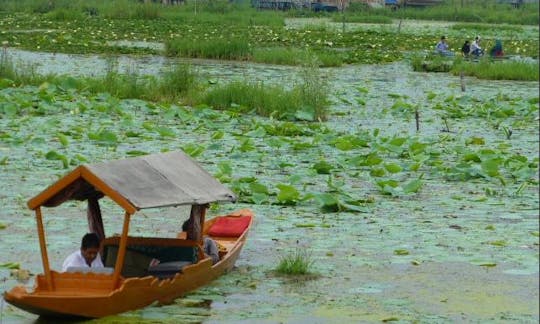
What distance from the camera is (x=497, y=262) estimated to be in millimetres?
8375

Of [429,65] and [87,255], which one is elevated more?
[87,255]

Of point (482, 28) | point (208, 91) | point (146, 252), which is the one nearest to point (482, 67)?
point (208, 91)

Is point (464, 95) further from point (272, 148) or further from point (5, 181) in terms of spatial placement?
point (5, 181)

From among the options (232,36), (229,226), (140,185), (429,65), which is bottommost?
(429,65)

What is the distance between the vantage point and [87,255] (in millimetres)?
7137

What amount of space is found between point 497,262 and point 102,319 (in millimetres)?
3225

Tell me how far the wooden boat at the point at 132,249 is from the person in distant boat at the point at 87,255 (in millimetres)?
147

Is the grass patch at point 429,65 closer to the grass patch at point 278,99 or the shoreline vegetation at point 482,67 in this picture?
the shoreline vegetation at point 482,67

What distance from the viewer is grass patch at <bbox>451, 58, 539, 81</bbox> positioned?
24.9m

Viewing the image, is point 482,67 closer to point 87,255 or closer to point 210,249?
point 210,249

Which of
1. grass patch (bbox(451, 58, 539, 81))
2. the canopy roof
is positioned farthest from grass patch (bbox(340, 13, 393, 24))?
the canopy roof

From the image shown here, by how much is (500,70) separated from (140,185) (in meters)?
19.2

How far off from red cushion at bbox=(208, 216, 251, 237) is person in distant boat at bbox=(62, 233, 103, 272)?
1.94 meters

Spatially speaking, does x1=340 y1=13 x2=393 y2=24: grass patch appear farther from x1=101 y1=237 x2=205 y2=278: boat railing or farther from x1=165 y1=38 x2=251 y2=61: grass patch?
x1=101 y1=237 x2=205 y2=278: boat railing
